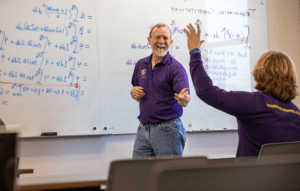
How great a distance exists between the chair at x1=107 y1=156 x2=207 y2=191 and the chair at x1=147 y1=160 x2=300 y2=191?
20 millimetres

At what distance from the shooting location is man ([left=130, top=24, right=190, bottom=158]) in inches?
76.0

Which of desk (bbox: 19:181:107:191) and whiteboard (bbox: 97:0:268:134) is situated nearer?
desk (bbox: 19:181:107:191)

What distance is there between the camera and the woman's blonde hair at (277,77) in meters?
1.21

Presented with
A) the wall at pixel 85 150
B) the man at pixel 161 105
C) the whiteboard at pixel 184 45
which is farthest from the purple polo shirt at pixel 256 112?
the whiteboard at pixel 184 45

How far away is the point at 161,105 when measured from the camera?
1.97 metres

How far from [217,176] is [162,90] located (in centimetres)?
148

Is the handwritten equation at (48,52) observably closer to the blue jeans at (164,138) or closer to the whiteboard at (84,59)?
the whiteboard at (84,59)

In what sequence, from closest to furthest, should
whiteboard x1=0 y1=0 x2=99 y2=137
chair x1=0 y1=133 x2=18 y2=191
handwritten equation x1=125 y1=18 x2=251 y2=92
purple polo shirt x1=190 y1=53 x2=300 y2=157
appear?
chair x1=0 y1=133 x2=18 y2=191 < purple polo shirt x1=190 y1=53 x2=300 y2=157 < whiteboard x1=0 y1=0 x2=99 y2=137 < handwritten equation x1=125 y1=18 x2=251 y2=92

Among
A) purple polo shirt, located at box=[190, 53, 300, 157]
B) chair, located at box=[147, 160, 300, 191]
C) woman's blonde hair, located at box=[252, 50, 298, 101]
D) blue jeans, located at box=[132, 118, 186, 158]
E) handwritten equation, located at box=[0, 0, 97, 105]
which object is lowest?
blue jeans, located at box=[132, 118, 186, 158]

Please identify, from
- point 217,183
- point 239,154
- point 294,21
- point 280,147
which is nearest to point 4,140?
point 217,183

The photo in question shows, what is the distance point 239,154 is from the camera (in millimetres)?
1241

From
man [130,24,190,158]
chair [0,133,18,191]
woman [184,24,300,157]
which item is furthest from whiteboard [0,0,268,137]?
chair [0,133,18,191]

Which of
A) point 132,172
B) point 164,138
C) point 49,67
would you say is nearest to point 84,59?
point 49,67

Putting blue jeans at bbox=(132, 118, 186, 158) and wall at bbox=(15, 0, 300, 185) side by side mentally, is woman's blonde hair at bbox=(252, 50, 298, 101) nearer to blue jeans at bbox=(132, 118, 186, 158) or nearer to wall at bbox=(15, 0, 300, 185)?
blue jeans at bbox=(132, 118, 186, 158)
